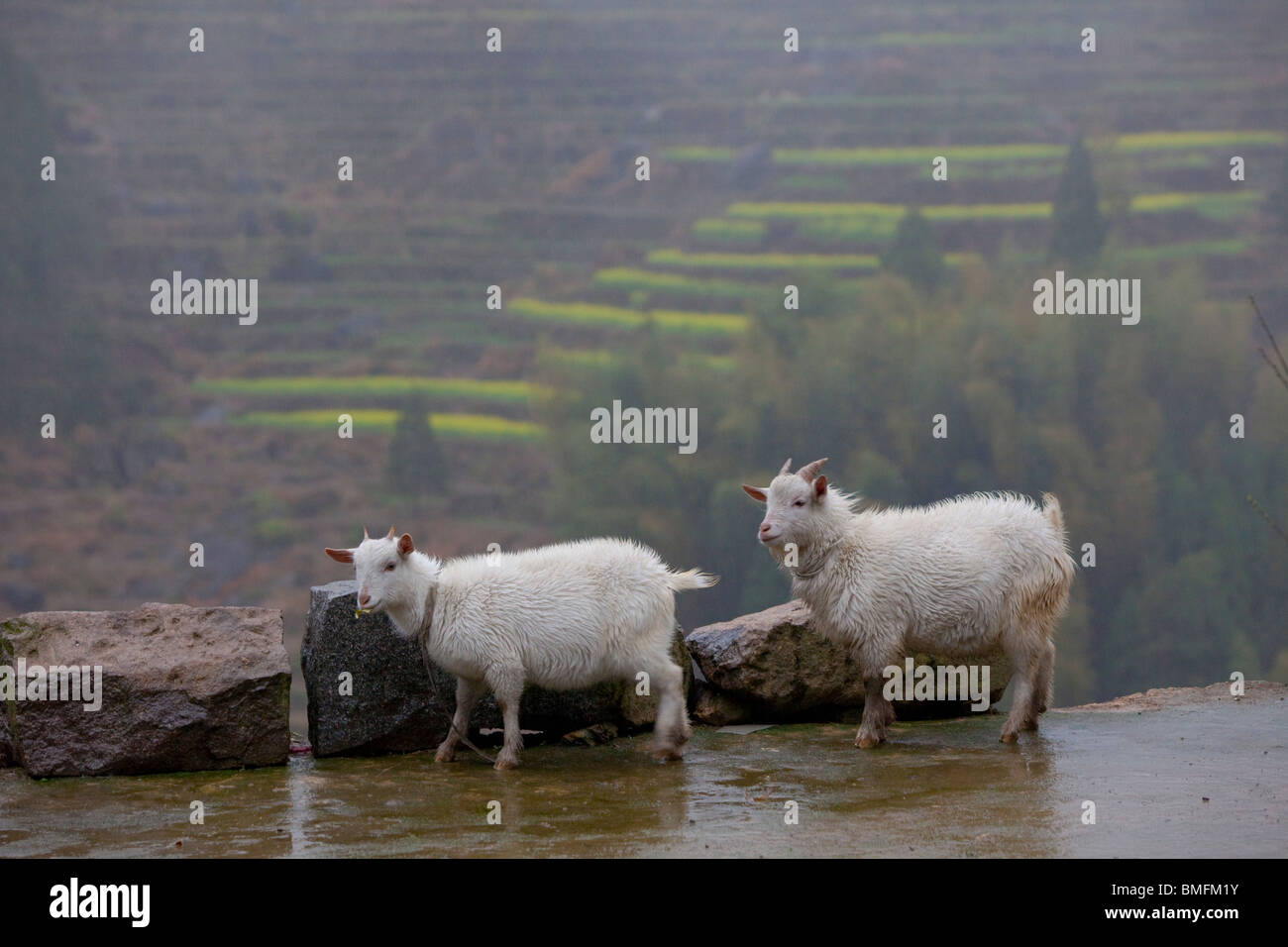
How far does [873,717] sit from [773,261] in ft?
156

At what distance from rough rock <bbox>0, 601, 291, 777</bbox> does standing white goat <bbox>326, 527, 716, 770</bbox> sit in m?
0.91

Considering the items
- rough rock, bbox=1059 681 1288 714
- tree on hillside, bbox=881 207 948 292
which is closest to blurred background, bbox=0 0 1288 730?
tree on hillside, bbox=881 207 948 292

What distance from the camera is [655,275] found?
5553 centimetres

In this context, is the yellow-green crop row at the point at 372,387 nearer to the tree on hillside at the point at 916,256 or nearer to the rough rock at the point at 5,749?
the tree on hillside at the point at 916,256

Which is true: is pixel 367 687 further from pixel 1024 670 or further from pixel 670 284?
pixel 670 284

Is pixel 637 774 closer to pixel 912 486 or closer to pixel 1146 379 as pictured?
pixel 912 486

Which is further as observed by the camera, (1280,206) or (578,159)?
(578,159)

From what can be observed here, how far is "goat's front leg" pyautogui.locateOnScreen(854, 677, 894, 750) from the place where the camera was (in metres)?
8.85

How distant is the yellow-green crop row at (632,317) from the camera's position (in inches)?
2111

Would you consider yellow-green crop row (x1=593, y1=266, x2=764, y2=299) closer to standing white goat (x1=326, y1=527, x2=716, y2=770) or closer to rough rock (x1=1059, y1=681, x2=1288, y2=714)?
rough rock (x1=1059, y1=681, x2=1288, y2=714)

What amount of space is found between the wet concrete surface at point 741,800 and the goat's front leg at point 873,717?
0.13 m

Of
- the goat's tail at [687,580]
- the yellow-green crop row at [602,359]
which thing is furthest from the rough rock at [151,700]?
the yellow-green crop row at [602,359]

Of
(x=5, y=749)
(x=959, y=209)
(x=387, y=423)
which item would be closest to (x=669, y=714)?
(x=5, y=749)

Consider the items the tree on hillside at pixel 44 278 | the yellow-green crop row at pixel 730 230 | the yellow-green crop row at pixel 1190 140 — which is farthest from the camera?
the yellow-green crop row at pixel 730 230
